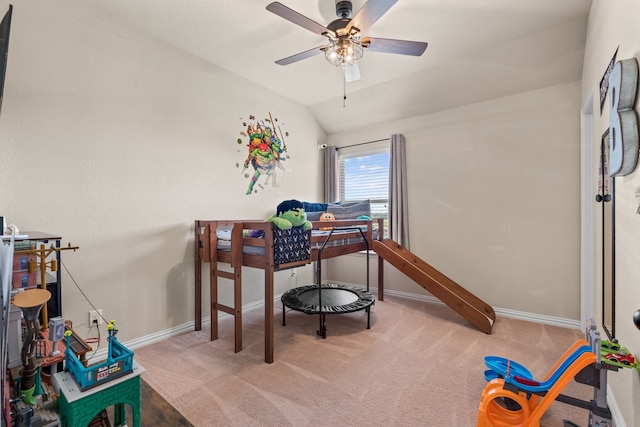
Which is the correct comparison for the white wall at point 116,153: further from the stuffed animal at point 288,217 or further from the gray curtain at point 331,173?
the gray curtain at point 331,173

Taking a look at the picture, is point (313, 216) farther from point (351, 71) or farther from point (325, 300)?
→ point (351, 71)

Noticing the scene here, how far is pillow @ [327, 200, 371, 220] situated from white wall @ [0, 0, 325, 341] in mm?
1461

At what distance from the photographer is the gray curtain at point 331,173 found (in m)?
4.52

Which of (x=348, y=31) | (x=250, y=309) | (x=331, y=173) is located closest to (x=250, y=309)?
(x=250, y=309)

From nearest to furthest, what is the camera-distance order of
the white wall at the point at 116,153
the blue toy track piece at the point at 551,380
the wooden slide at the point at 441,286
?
the blue toy track piece at the point at 551,380
the white wall at the point at 116,153
the wooden slide at the point at 441,286

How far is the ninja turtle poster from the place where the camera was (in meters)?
3.43

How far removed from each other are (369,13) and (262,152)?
2128 mm

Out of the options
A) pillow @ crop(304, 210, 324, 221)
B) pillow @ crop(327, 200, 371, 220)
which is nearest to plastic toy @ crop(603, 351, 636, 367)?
Result: pillow @ crop(327, 200, 371, 220)

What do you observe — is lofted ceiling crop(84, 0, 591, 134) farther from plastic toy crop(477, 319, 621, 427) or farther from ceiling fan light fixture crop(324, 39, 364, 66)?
plastic toy crop(477, 319, 621, 427)

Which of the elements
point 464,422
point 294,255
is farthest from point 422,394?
point 294,255

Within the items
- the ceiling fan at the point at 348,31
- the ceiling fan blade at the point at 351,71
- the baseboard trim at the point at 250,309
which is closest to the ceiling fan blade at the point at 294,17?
the ceiling fan at the point at 348,31

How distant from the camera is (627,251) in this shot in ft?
4.80

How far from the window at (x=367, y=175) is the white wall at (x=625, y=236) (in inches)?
97.3

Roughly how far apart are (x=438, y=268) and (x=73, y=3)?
14.1ft
